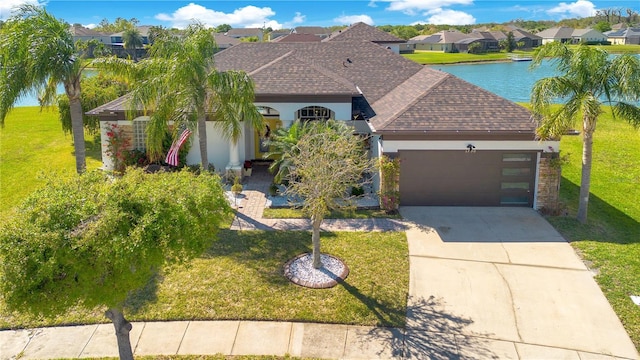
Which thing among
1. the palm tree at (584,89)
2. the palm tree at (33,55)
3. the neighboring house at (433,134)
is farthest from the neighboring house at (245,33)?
the palm tree at (584,89)

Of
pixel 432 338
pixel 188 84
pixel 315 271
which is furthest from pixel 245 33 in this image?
pixel 432 338

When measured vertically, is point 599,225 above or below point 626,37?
below

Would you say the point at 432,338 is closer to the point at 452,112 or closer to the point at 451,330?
the point at 451,330

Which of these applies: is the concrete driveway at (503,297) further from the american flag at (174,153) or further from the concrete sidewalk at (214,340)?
the american flag at (174,153)

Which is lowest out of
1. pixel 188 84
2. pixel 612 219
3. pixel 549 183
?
pixel 612 219

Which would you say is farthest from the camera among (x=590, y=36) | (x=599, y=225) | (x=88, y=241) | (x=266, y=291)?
(x=590, y=36)

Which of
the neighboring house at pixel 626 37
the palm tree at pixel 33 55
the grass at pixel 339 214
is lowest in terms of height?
the grass at pixel 339 214

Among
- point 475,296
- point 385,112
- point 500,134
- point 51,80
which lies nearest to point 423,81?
point 385,112
